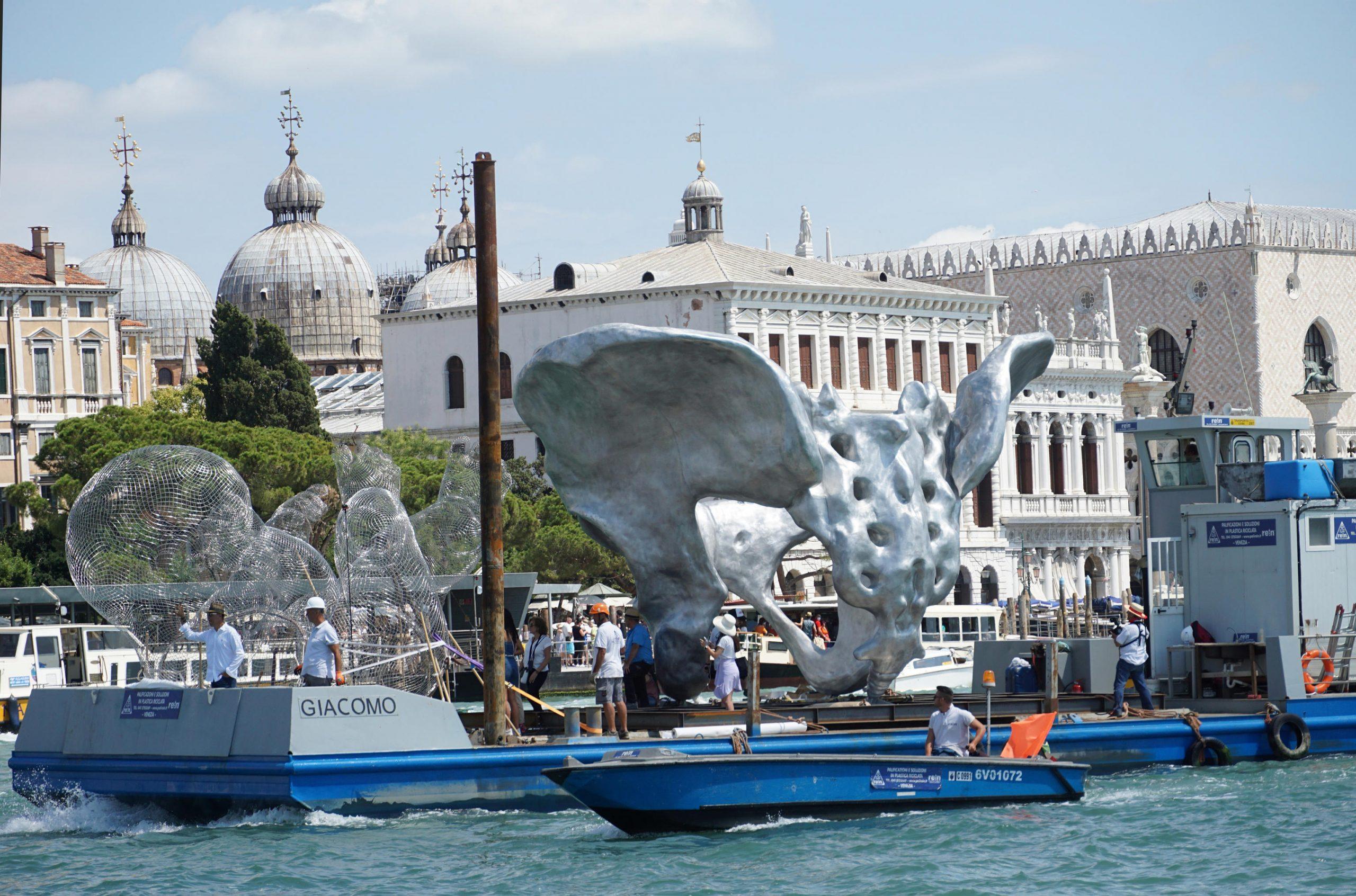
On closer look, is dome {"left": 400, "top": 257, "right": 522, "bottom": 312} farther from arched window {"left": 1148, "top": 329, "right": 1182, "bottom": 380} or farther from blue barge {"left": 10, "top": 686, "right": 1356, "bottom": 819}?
blue barge {"left": 10, "top": 686, "right": 1356, "bottom": 819}

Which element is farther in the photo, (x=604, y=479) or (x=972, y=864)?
(x=604, y=479)

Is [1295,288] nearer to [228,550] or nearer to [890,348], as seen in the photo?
[890,348]

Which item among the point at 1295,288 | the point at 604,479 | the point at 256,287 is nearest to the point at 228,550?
the point at 604,479

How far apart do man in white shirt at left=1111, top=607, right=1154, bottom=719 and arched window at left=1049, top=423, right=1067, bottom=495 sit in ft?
119

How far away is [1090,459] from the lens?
188 ft

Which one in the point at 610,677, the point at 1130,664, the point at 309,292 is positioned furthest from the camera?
the point at 309,292

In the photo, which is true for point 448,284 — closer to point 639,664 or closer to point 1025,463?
point 1025,463

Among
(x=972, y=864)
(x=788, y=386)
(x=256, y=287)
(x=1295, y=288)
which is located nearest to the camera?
(x=972, y=864)

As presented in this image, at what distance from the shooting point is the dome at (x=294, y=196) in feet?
332

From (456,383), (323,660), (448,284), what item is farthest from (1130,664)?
(448,284)

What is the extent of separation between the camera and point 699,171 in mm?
53875

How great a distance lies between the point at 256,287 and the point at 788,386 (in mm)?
80170

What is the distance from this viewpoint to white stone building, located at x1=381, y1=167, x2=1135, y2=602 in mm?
→ 49469

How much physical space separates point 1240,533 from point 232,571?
1091 centimetres
